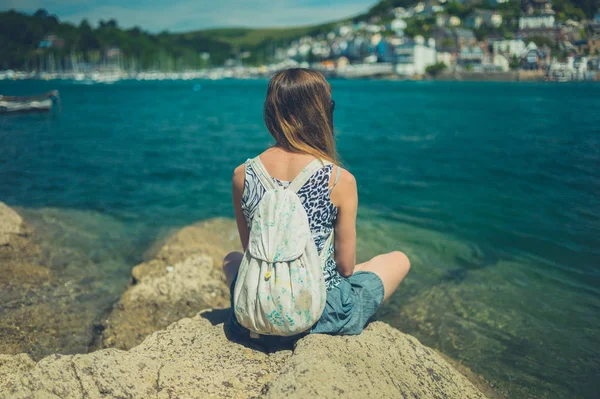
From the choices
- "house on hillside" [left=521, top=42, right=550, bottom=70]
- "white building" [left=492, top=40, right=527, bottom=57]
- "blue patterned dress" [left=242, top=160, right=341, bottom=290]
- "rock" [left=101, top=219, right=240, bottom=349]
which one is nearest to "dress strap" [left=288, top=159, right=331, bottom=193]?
"blue patterned dress" [left=242, top=160, right=341, bottom=290]

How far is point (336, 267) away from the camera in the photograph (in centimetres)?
291

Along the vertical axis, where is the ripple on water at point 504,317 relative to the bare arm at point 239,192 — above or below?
below

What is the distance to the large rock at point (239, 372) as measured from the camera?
2.35 meters

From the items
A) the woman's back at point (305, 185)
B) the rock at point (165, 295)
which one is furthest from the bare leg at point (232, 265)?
the rock at point (165, 295)

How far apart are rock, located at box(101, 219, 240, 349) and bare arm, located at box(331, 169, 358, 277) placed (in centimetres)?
214

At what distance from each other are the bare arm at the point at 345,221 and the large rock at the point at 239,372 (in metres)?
0.45

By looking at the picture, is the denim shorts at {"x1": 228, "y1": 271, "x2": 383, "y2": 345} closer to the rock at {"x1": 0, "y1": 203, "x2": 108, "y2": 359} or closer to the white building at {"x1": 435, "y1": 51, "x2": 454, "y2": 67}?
the rock at {"x1": 0, "y1": 203, "x2": 108, "y2": 359}

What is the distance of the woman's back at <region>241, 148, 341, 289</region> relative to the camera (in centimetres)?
248

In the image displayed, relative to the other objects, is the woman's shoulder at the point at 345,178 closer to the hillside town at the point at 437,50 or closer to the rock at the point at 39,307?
the rock at the point at 39,307

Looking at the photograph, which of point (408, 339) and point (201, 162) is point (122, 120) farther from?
point (408, 339)

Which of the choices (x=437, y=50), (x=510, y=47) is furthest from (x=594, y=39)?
(x=437, y=50)

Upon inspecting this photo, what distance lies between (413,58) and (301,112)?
83.7 m

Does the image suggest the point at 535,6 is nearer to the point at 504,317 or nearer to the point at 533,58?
the point at 533,58

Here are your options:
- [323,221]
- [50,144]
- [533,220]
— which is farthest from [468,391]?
[50,144]
